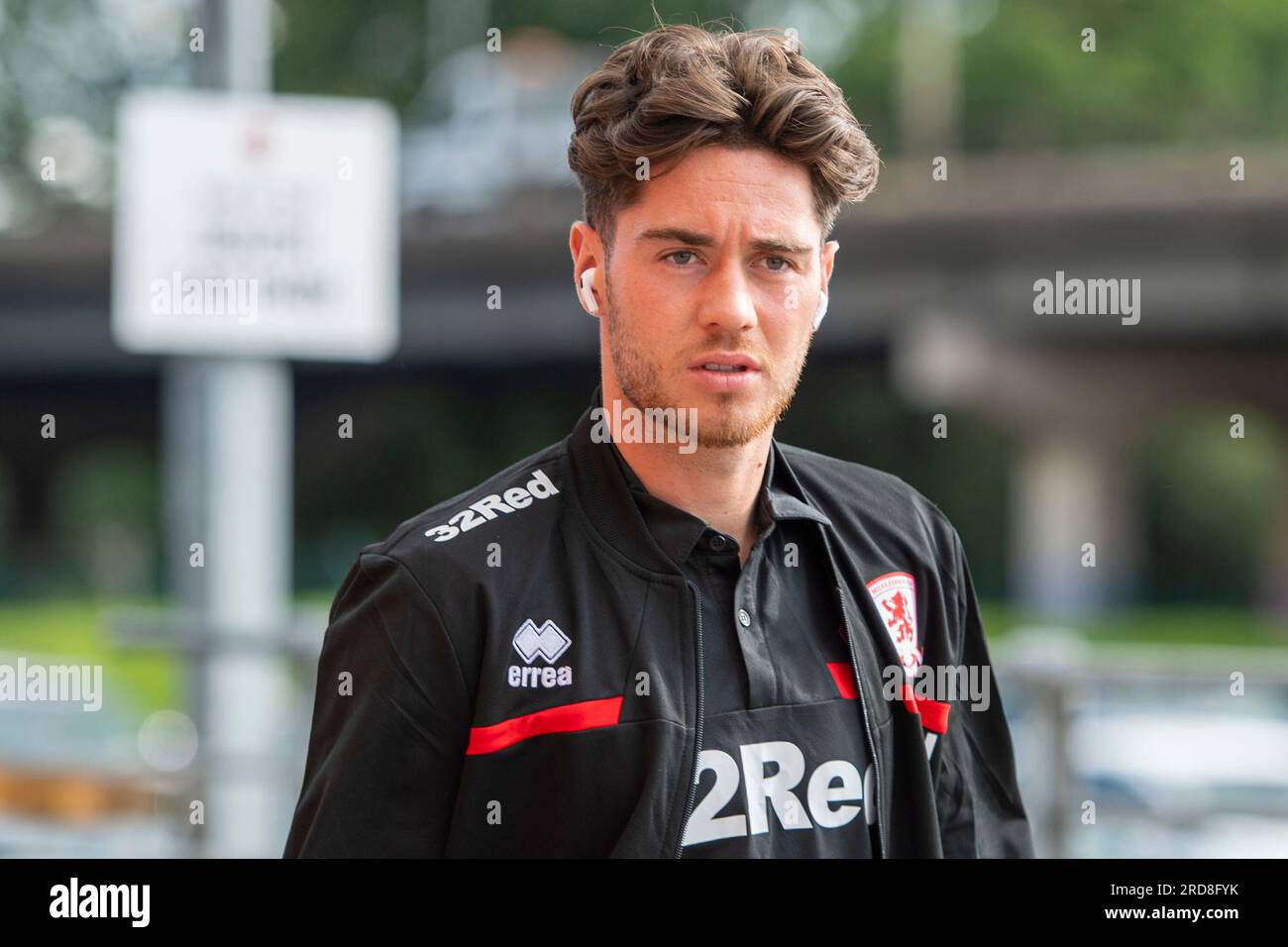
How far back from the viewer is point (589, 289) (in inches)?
87.9

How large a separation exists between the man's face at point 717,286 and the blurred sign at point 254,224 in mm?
2666

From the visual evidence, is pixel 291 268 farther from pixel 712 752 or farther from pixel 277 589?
pixel 712 752

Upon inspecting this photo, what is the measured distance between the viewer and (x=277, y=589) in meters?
5.99

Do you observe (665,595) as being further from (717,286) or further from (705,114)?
(705,114)

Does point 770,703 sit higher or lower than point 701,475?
lower

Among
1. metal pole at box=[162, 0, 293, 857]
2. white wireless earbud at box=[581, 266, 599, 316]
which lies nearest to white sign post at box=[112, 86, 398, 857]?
metal pole at box=[162, 0, 293, 857]

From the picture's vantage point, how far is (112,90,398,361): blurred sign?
4.57m

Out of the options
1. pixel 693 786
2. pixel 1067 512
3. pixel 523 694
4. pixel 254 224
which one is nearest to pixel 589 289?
pixel 523 694

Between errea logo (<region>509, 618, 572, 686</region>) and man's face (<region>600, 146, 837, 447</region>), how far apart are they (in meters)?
0.33

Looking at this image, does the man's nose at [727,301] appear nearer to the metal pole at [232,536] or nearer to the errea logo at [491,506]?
the errea logo at [491,506]

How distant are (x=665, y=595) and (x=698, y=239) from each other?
18.1 inches

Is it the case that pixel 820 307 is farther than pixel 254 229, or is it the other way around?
pixel 254 229

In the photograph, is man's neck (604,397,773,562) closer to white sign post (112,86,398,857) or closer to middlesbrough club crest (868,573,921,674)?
middlesbrough club crest (868,573,921,674)
